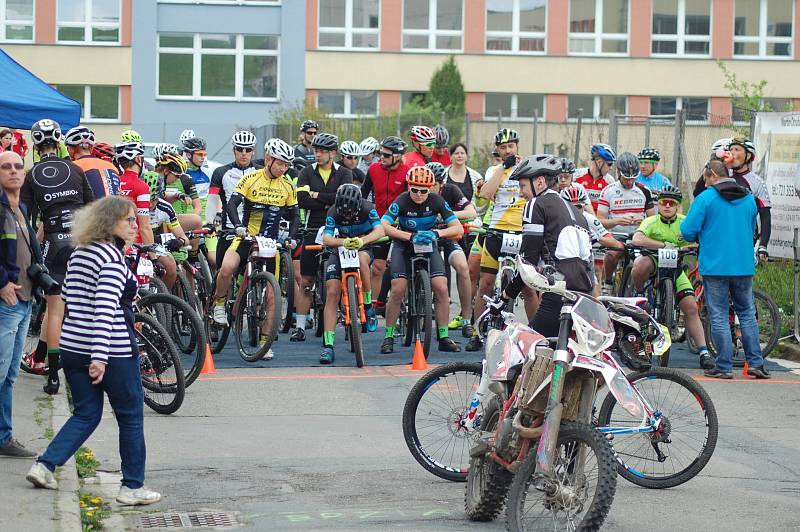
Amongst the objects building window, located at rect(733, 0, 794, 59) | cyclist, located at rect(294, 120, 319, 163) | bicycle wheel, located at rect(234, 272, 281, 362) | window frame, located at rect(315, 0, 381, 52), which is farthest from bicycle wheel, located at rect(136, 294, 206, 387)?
building window, located at rect(733, 0, 794, 59)

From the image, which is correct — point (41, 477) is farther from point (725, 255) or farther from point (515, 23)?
point (515, 23)

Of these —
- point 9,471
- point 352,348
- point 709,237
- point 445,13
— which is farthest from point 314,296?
point 445,13

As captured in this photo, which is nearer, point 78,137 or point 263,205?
point 78,137

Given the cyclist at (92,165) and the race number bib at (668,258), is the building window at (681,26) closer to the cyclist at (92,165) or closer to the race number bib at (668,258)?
the race number bib at (668,258)

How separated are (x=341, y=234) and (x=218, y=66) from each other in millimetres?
38559

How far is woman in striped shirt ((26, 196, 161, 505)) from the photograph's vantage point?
290 inches

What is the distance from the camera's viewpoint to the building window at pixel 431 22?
51.9m

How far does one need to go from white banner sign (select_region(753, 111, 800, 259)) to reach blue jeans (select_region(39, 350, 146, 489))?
8.43m

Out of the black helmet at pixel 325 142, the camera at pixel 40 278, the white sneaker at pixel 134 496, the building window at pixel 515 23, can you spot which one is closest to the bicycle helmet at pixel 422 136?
the black helmet at pixel 325 142

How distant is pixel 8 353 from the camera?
8484 millimetres

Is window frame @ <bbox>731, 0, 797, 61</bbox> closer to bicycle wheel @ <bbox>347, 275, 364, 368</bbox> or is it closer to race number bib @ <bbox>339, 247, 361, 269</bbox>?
race number bib @ <bbox>339, 247, 361, 269</bbox>

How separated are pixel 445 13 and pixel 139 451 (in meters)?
45.8

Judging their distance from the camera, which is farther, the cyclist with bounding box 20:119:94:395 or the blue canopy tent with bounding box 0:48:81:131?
the blue canopy tent with bounding box 0:48:81:131

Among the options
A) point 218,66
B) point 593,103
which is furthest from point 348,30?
point 593,103
